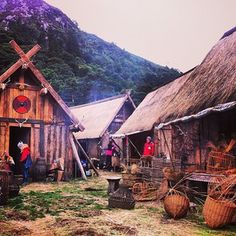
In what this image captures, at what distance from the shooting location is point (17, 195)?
1079 cm

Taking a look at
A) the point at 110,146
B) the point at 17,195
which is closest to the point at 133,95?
the point at 110,146

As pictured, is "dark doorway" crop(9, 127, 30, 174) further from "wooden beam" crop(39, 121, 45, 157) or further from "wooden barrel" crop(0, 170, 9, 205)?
"wooden barrel" crop(0, 170, 9, 205)

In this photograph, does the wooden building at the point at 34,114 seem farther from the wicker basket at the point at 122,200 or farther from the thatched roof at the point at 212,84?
the wicker basket at the point at 122,200

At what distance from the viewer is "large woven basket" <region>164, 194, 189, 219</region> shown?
8047mm

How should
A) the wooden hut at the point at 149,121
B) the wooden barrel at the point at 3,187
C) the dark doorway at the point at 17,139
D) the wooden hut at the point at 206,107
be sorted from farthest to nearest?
the wooden hut at the point at 149,121
the dark doorway at the point at 17,139
the wooden hut at the point at 206,107
the wooden barrel at the point at 3,187

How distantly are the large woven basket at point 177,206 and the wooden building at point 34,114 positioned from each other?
863 cm

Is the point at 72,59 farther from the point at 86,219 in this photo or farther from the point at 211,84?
the point at 86,219

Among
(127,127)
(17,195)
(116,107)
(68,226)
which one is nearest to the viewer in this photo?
(68,226)

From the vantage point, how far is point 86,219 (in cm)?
782

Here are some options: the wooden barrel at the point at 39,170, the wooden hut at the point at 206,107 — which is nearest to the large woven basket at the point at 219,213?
the wooden hut at the point at 206,107

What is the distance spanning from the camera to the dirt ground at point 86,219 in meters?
6.85

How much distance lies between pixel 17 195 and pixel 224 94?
6671 millimetres

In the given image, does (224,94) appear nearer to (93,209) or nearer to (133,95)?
(93,209)

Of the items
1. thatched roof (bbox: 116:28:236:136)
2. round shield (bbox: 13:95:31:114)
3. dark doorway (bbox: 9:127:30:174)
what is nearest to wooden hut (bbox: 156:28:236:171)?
thatched roof (bbox: 116:28:236:136)
